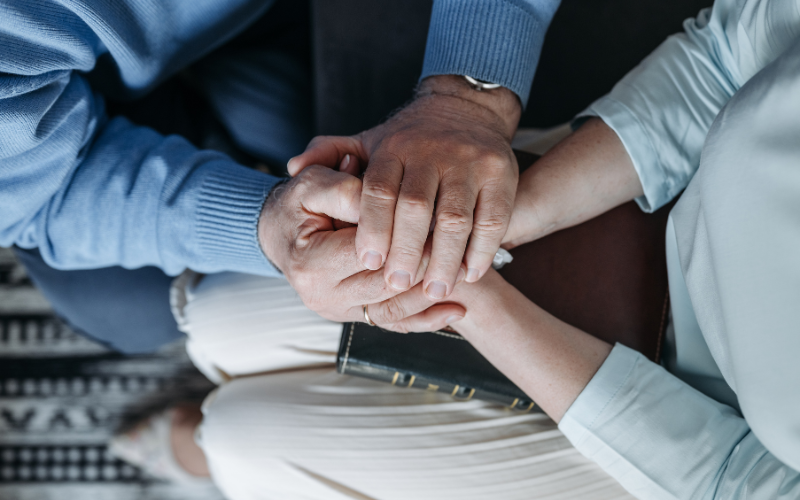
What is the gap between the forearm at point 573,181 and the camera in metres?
0.80

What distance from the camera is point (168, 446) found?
133 centimetres

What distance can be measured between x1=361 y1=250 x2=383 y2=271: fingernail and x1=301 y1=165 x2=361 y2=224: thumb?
0.07 meters

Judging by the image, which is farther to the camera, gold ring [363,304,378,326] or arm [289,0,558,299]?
gold ring [363,304,378,326]

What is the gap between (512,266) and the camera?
0.85m

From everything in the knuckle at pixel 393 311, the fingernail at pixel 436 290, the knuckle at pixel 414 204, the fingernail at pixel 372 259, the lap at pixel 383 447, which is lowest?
the lap at pixel 383 447

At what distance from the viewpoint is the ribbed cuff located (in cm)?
85

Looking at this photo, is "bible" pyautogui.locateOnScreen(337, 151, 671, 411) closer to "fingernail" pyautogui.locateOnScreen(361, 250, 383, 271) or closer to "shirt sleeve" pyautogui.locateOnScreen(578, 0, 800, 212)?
"shirt sleeve" pyautogui.locateOnScreen(578, 0, 800, 212)

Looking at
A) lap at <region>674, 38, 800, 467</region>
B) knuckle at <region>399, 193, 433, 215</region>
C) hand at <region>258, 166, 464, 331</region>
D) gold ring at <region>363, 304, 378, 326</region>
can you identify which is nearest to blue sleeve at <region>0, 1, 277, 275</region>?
hand at <region>258, 166, 464, 331</region>

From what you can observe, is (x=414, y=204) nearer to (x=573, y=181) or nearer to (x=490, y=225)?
(x=490, y=225)

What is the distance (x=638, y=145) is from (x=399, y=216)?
437mm

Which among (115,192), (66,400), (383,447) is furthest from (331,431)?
(66,400)

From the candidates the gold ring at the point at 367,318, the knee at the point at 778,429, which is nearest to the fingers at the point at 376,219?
the gold ring at the point at 367,318

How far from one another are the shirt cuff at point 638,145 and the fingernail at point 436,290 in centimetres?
39

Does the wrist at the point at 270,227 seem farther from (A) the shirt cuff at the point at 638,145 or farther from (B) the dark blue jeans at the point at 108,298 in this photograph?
(A) the shirt cuff at the point at 638,145
